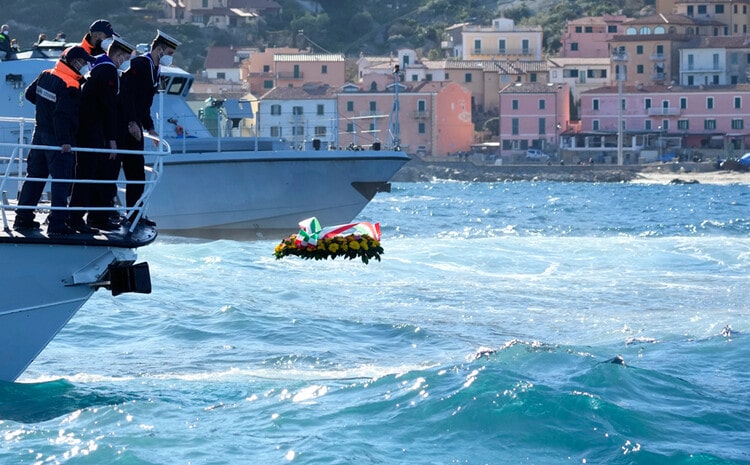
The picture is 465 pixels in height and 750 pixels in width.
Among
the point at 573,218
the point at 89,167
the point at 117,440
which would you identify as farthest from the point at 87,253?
the point at 573,218

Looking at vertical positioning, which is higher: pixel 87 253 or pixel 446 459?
pixel 87 253

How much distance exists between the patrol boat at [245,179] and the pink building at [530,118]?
2330 inches

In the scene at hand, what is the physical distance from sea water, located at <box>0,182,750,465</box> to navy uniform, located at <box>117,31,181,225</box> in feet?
5.36

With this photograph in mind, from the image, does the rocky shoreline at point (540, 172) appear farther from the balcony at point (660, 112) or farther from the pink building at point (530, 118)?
the balcony at point (660, 112)

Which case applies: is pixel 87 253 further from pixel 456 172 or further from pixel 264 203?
pixel 456 172

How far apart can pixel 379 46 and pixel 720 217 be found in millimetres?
75025

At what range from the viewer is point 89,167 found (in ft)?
32.5

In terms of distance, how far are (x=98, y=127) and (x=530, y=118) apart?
7716 centimetres

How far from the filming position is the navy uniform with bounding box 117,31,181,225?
1016cm

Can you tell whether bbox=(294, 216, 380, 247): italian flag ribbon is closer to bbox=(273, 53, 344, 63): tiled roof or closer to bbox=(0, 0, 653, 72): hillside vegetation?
bbox=(273, 53, 344, 63): tiled roof

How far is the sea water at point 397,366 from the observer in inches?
345

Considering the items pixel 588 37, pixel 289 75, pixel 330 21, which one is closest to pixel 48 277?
pixel 289 75

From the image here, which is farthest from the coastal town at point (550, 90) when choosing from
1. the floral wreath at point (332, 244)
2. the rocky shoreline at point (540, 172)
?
the floral wreath at point (332, 244)

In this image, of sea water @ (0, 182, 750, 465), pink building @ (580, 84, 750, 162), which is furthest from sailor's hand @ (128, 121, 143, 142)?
pink building @ (580, 84, 750, 162)
